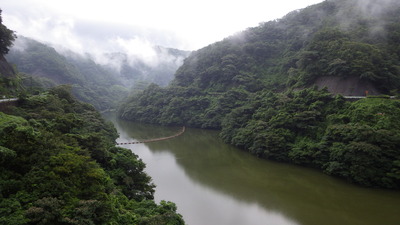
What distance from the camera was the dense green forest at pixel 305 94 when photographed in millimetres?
20938

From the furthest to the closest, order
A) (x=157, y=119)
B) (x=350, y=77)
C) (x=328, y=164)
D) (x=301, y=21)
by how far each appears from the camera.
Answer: (x=301, y=21), (x=157, y=119), (x=350, y=77), (x=328, y=164)

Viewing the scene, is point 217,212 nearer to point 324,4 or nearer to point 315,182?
point 315,182

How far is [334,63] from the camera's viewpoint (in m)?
31.1

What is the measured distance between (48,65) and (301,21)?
70.2 metres

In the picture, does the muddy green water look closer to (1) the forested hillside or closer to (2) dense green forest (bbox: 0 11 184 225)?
(2) dense green forest (bbox: 0 11 184 225)

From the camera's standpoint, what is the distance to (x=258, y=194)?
19531mm

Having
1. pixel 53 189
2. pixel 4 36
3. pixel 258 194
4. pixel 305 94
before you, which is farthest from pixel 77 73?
pixel 53 189

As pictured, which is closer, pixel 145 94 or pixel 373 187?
pixel 373 187

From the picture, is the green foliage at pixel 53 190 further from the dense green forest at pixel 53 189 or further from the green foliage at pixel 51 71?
the green foliage at pixel 51 71

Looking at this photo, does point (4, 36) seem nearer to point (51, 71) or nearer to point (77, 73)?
point (51, 71)

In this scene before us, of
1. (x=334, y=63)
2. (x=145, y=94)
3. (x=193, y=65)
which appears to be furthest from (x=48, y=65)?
(x=334, y=63)

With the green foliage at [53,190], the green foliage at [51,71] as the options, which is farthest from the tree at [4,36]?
the green foliage at [51,71]

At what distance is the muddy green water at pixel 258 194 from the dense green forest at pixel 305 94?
5.58 feet

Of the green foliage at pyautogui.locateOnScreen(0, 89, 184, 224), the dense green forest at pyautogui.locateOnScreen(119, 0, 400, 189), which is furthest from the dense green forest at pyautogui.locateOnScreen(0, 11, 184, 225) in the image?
the dense green forest at pyautogui.locateOnScreen(119, 0, 400, 189)
